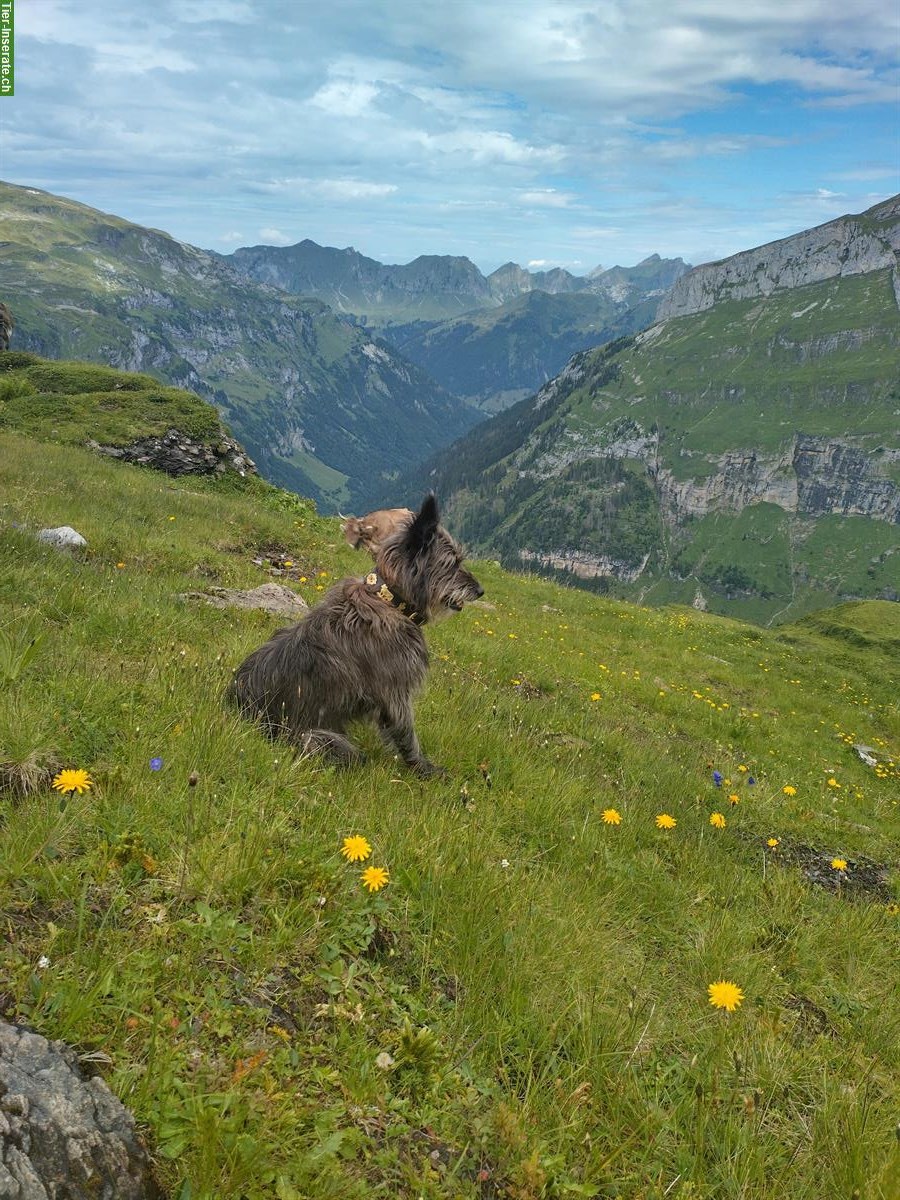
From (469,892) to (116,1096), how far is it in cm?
205

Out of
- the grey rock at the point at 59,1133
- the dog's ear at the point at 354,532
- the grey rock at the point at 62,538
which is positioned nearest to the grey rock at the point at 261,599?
the grey rock at the point at 62,538

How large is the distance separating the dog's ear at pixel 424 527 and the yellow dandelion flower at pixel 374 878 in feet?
9.67

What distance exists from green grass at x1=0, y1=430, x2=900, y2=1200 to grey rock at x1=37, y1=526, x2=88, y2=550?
12.4ft

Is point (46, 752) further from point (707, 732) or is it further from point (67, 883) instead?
point (707, 732)

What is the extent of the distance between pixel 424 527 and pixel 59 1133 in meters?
4.64

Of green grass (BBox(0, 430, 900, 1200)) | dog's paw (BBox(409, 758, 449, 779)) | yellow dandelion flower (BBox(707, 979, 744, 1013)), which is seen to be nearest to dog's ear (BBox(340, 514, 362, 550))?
green grass (BBox(0, 430, 900, 1200))

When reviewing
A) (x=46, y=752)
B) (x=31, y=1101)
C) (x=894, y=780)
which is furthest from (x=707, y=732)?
(x=31, y=1101)

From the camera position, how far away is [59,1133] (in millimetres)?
1881

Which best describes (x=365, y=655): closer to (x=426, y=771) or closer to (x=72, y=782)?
(x=426, y=771)

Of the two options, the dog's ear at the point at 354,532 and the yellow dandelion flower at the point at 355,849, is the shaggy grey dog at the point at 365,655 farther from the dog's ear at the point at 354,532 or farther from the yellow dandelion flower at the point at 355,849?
the yellow dandelion flower at the point at 355,849

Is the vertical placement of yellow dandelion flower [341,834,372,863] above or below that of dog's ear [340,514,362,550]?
below

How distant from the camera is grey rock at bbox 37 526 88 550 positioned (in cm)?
1105

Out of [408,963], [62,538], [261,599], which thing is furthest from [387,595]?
[62,538]

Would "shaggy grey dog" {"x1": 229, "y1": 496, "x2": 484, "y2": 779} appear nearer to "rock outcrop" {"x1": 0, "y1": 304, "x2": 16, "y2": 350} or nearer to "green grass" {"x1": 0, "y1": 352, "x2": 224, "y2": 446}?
"green grass" {"x1": 0, "y1": 352, "x2": 224, "y2": 446}
